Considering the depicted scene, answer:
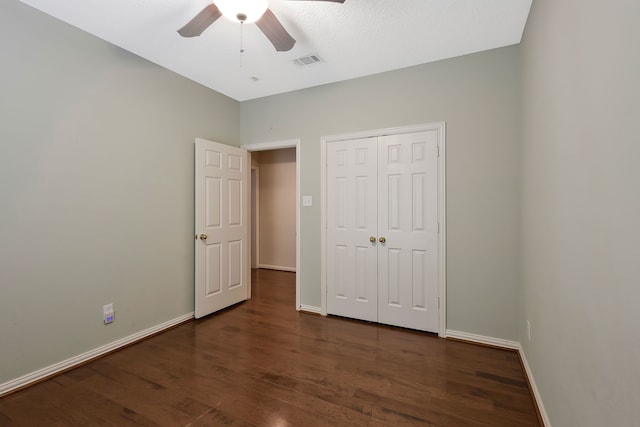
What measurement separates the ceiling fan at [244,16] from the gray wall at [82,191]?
1.11 metres

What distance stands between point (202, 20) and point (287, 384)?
264 cm

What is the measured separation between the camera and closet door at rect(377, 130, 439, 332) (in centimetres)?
291

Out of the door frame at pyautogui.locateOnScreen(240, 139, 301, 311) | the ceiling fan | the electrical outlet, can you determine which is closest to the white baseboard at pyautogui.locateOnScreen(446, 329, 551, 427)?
the door frame at pyautogui.locateOnScreen(240, 139, 301, 311)

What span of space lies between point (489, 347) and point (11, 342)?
150 inches

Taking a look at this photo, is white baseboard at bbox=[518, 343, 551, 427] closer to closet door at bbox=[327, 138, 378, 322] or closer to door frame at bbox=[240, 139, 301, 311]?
closet door at bbox=[327, 138, 378, 322]

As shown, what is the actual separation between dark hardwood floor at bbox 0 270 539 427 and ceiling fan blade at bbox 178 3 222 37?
2.57m

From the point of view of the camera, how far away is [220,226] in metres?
3.59

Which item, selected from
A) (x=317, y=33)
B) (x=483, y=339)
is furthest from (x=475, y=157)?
(x=317, y=33)

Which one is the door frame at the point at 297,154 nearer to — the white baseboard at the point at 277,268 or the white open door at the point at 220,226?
the white open door at the point at 220,226

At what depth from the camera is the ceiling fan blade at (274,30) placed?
1.93 metres

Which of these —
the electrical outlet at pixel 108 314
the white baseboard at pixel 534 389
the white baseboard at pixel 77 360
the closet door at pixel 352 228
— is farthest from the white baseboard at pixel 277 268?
the white baseboard at pixel 534 389

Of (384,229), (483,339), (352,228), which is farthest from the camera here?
(352,228)

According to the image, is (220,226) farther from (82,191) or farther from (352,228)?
(352,228)

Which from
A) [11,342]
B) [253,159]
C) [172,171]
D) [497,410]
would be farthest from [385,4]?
[253,159]
